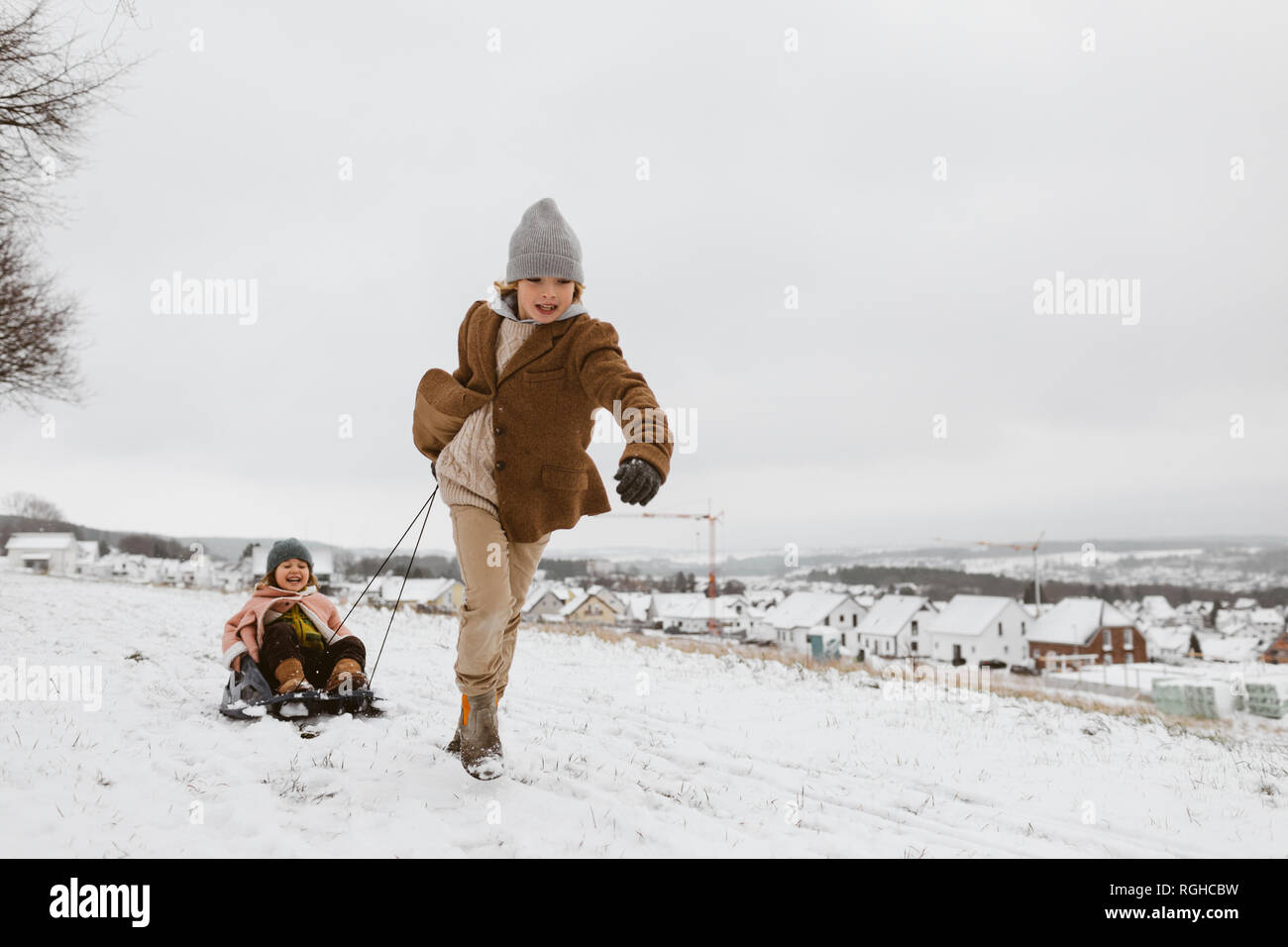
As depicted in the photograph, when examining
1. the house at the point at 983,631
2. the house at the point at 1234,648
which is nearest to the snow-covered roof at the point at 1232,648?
the house at the point at 1234,648

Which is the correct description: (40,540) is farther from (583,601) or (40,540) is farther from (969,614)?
(969,614)

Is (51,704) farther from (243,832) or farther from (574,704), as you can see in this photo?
(574,704)

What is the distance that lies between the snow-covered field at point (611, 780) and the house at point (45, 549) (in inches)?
1786

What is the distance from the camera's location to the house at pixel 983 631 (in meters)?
53.6

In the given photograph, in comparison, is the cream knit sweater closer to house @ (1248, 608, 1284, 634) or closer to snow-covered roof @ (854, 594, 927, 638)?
snow-covered roof @ (854, 594, 927, 638)

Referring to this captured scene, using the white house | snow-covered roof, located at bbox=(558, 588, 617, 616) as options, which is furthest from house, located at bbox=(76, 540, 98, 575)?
the white house

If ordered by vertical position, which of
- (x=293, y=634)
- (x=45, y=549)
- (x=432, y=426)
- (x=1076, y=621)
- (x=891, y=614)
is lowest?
(x=891, y=614)

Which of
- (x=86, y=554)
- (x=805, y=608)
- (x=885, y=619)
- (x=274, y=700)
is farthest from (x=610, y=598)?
(x=274, y=700)

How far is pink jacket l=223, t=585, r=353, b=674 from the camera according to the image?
15.0 ft

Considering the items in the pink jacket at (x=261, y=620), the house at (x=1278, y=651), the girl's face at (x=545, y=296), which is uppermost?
the girl's face at (x=545, y=296)

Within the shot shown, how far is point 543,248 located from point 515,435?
2.93 ft

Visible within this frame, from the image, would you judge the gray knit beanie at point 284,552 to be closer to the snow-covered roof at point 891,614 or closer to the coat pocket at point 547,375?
the coat pocket at point 547,375

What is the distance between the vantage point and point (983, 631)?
175 feet
